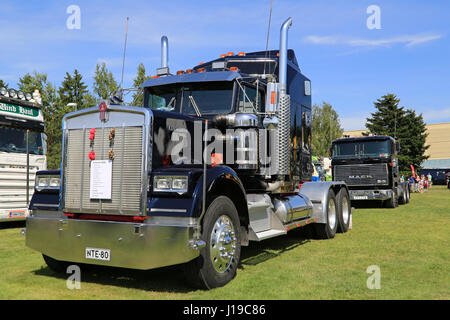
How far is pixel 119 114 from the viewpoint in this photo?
5.24m

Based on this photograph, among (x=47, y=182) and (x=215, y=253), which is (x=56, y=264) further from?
(x=215, y=253)

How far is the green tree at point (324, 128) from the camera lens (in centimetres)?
5519

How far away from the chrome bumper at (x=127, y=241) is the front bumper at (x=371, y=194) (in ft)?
52.3

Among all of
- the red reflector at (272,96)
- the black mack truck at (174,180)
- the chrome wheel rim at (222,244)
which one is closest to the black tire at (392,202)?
the black mack truck at (174,180)

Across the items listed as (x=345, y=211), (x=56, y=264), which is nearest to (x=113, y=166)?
(x=56, y=264)

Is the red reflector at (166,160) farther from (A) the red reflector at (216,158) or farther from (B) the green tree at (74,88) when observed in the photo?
(B) the green tree at (74,88)

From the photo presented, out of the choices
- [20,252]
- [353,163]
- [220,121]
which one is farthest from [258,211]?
[353,163]

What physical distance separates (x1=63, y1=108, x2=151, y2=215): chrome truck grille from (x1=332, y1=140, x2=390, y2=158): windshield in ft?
52.6

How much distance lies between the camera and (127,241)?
4.77 m

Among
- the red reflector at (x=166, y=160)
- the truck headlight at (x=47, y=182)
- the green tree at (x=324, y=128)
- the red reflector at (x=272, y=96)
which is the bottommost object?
the truck headlight at (x=47, y=182)

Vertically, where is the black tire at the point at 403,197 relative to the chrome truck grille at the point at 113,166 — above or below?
below

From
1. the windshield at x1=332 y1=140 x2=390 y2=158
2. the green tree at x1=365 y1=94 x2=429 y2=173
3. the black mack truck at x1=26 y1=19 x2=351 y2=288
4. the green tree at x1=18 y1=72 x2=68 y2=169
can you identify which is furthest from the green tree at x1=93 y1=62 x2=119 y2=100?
the green tree at x1=365 y1=94 x2=429 y2=173

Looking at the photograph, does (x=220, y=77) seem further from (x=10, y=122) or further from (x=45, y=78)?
(x=45, y=78)
